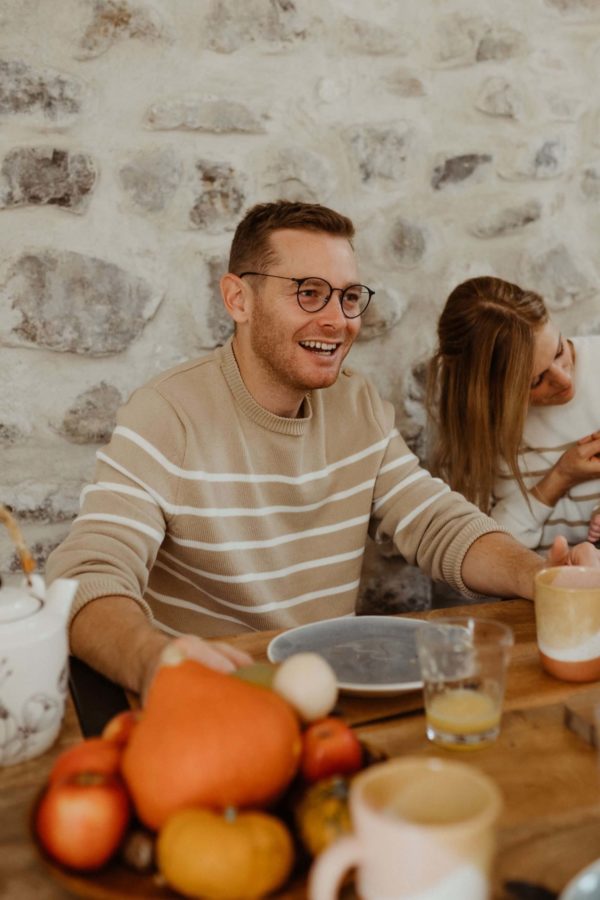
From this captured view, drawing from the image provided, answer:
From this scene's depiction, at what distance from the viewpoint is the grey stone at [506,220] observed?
7.12 ft

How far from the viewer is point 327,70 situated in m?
1.97

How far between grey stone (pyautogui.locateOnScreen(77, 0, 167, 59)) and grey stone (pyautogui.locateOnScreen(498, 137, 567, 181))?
2.93 feet

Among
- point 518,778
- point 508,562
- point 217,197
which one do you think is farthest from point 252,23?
point 518,778

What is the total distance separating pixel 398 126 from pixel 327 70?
207 mm

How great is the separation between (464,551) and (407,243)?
0.85 meters

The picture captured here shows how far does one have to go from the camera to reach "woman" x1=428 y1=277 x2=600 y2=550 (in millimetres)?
1958

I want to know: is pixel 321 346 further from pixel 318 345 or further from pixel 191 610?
pixel 191 610

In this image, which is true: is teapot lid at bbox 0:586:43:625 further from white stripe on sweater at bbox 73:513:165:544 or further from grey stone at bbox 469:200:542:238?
grey stone at bbox 469:200:542:238

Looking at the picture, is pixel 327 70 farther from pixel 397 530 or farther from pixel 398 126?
pixel 397 530

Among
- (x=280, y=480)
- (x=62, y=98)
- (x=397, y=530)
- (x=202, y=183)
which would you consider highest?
(x=62, y=98)

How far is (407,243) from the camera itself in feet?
6.89

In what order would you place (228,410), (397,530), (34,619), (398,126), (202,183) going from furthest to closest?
(398,126) < (202,183) < (397,530) < (228,410) < (34,619)

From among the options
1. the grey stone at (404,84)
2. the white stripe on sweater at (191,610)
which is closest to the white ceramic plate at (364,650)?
the white stripe on sweater at (191,610)

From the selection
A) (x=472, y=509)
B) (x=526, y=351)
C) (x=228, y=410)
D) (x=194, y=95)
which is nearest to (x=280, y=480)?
(x=228, y=410)
